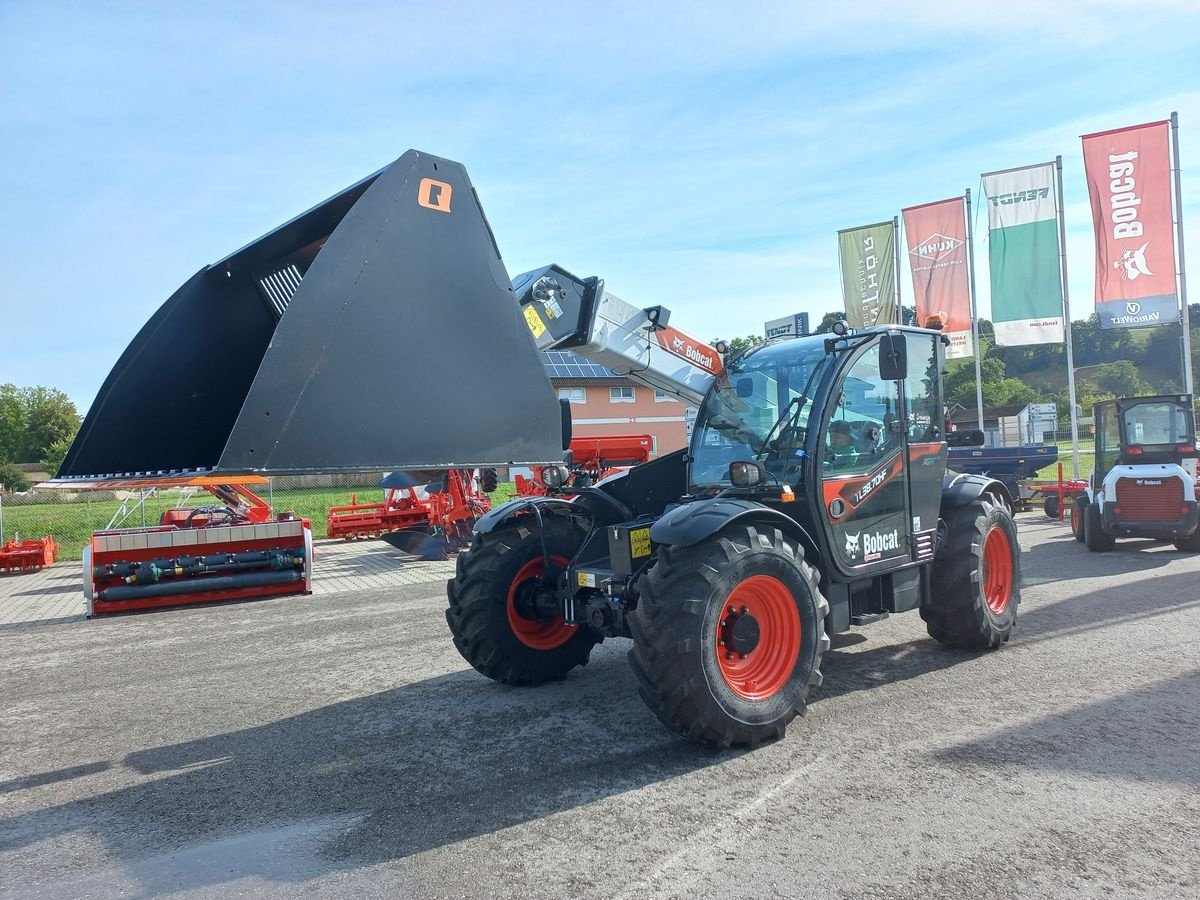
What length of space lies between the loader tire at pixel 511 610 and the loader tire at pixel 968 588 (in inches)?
101

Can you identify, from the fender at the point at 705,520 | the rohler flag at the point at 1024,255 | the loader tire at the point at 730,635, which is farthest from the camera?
the rohler flag at the point at 1024,255

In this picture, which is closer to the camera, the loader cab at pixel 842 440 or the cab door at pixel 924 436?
the loader cab at pixel 842 440

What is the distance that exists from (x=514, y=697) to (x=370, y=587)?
6.10 meters

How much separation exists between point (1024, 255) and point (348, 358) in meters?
17.5

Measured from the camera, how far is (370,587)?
438 inches

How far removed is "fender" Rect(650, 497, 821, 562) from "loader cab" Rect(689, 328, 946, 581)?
25 cm

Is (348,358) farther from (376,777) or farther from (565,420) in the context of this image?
(376,777)

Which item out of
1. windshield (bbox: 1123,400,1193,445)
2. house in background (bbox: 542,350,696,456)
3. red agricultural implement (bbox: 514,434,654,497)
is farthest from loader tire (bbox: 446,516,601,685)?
house in background (bbox: 542,350,696,456)

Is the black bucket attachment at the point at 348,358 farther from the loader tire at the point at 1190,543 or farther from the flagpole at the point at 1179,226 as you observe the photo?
the flagpole at the point at 1179,226

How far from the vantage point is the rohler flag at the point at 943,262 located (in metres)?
18.4

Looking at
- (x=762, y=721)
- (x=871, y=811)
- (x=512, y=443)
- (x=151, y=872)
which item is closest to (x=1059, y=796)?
(x=871, y=811)

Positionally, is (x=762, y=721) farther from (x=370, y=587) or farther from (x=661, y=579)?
(x=370, y=587)

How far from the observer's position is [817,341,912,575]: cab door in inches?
207

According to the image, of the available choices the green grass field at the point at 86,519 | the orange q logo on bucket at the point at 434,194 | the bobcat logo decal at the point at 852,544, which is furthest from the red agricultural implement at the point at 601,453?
the orange q logo on bucket at the point at 434,194
